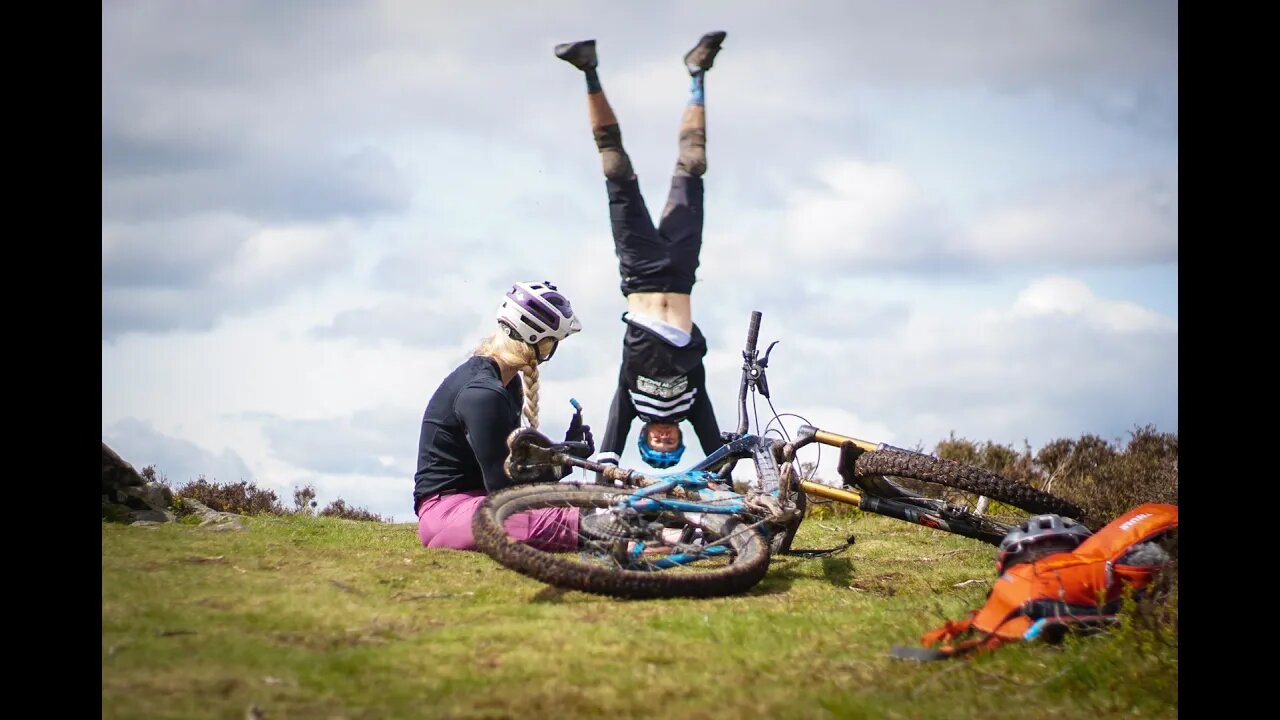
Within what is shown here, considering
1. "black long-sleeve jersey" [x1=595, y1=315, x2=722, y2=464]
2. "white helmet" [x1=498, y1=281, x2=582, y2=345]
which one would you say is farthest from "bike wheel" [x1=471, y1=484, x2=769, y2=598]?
"black long-sleeve jersey" [x1=595, y1=315, x2=722, y2=464]

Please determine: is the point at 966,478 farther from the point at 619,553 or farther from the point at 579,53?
the point at 579,53

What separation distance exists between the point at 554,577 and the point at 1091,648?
2.44m

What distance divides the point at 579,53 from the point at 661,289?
1.72m

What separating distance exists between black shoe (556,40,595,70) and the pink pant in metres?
2.96

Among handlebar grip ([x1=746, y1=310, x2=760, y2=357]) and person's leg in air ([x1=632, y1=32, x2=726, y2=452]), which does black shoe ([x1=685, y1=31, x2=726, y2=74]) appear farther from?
handlebar grip ([x1=746, y1=310, x2=760, y2=357])

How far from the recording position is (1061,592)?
4910 millimetres

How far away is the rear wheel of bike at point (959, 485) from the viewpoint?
21.5 ft

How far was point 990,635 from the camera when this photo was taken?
4754 millimetres

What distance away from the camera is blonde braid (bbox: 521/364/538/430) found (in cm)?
703
